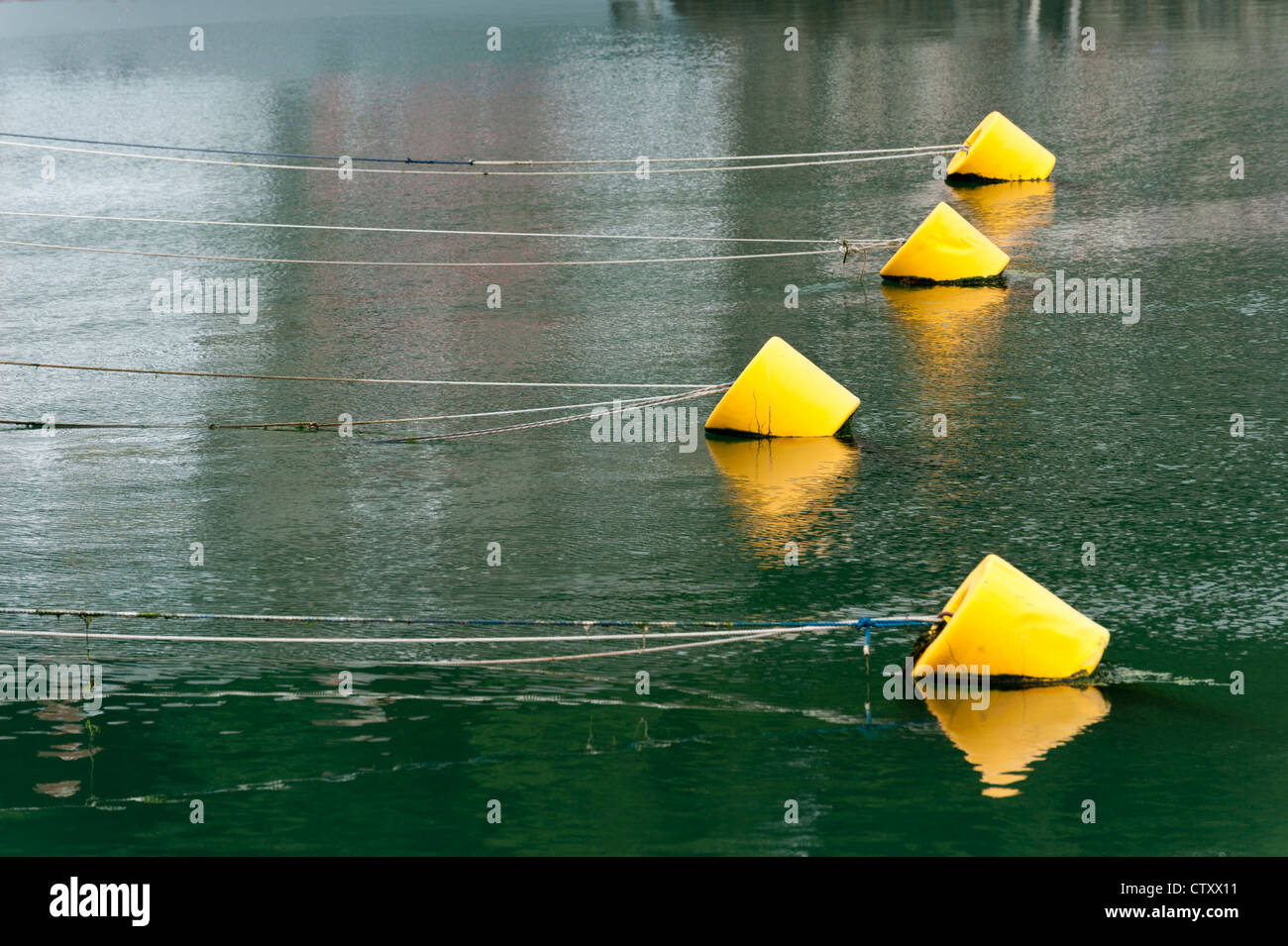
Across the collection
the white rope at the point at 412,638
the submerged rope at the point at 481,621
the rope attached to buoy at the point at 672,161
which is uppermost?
the rope attached to buoy at the point at 672,161

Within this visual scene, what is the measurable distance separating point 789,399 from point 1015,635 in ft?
15.0

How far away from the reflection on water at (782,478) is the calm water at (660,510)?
1.5 inches

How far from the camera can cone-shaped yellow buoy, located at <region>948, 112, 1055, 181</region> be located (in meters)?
22.5

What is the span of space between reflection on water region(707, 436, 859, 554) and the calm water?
4 cm

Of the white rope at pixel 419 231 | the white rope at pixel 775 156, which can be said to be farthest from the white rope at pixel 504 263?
the white rope at pixel 775 156

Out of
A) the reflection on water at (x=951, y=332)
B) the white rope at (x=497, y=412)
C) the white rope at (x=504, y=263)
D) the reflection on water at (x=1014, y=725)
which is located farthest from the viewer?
the white rope at (x=504, y=263)

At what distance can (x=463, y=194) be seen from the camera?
23391 mm

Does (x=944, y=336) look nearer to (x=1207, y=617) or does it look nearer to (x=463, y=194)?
(x=1207, y=617)

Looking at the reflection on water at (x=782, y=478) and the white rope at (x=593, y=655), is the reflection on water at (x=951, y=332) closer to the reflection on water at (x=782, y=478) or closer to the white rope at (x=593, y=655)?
the reflection on water at (x=782, y=478)

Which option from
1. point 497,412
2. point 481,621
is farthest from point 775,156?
point 481,621

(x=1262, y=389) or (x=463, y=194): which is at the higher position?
(x=463, y=194)

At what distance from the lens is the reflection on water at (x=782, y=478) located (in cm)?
1145
